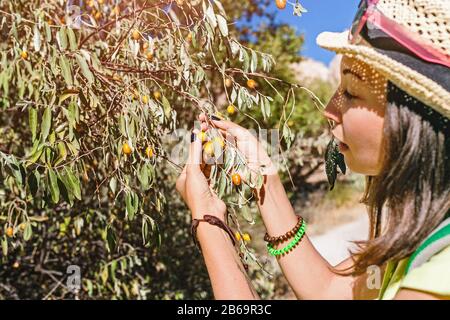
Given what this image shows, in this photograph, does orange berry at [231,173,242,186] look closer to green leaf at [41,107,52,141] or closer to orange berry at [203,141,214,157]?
orange berry at [203,141,214,157]

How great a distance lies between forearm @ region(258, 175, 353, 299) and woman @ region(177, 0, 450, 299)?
154 mm

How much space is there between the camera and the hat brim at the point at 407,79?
1.02 metres

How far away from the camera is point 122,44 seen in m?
2.05

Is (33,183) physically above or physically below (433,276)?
above

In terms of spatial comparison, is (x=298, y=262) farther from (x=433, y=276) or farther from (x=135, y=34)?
(x=135, y=34)

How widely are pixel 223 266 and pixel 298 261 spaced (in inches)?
10.0

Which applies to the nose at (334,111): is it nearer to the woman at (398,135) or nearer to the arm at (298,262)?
the woman at (398,135)

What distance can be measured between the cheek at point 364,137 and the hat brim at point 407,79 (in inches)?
3.3

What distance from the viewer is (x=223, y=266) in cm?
121

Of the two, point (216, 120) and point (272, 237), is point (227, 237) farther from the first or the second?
point (216, 120)

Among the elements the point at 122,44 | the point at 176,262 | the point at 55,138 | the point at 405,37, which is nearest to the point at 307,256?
the point at 405,37

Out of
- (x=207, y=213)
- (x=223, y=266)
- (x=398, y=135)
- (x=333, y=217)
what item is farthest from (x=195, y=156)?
(x=333, y=217)

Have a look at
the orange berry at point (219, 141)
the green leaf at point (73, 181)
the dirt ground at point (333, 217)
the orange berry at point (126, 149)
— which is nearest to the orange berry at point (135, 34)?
the orange berry at point (126, 149)
